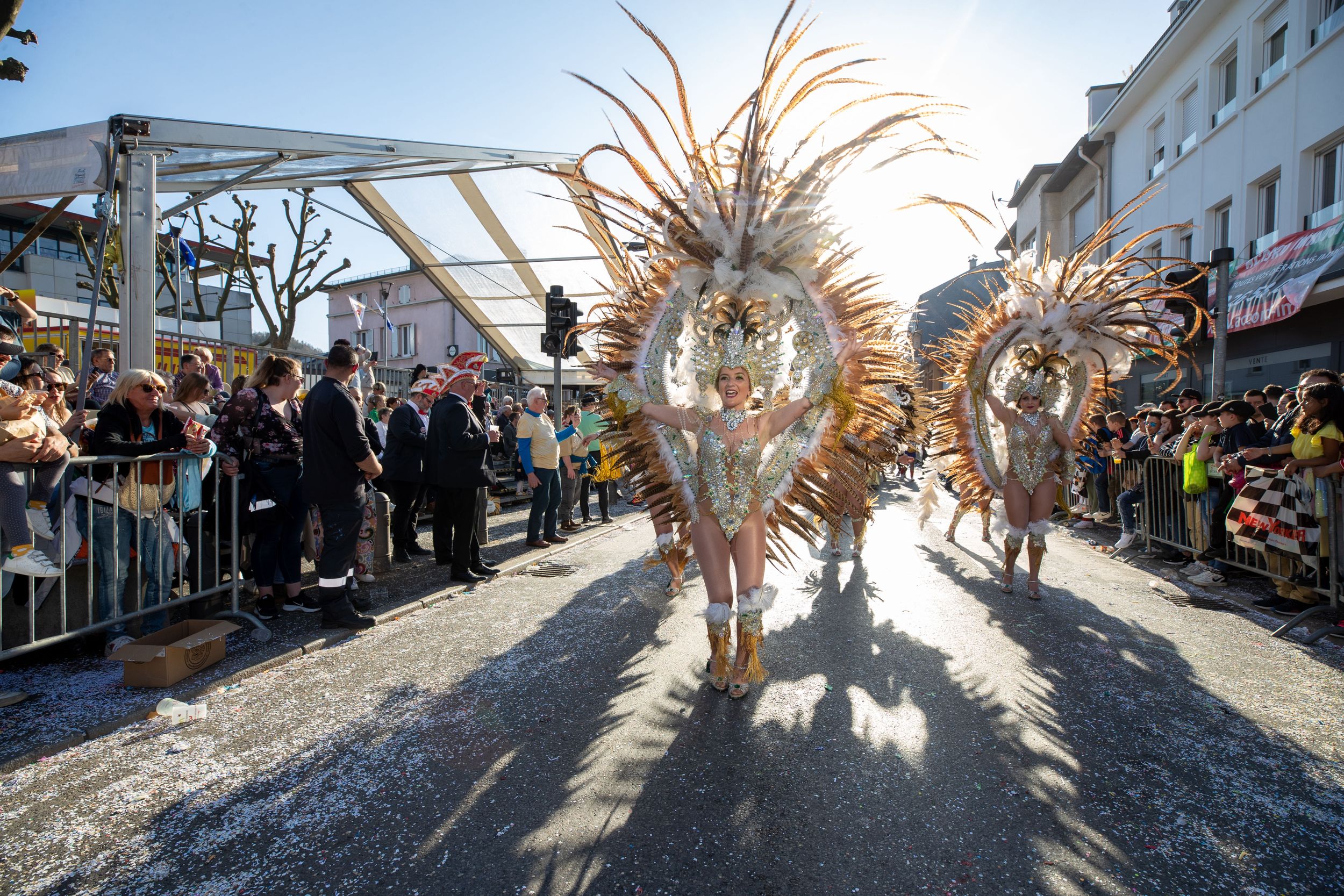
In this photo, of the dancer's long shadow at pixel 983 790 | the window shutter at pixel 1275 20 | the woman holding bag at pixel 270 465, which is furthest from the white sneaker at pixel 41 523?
the window shutter at pixel 1275 20

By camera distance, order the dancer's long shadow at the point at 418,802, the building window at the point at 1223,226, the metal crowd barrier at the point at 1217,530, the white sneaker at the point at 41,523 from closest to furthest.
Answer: the dancer's long shadow at the point at 418,802 < the white sneaker at the point at 41,523 < the metal crowd barrier at the point at 1217,530 < the building window at the point at 1223,226

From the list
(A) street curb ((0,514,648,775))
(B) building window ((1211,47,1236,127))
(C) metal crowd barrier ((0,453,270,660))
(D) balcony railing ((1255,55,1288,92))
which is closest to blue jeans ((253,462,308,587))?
(C) metal crowd barrier ((0,453,270,660))

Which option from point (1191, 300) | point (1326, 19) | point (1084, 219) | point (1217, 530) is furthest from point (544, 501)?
point (1084, 219)

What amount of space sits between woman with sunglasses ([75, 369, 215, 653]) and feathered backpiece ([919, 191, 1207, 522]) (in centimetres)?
623

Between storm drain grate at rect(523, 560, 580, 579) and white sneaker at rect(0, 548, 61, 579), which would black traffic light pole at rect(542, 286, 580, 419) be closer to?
storm drain grate at rect(523, 560, 580, 579)

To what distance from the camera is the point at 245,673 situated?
3811 millimetres

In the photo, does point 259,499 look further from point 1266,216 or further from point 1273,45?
point 1273,45

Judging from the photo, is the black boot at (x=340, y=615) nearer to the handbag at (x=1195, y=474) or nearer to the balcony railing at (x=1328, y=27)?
the handbag at (x=1195, y=474)

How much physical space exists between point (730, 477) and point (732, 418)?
317 millimetres

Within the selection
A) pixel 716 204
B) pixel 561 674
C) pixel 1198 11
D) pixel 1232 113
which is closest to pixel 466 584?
pixel 561 674

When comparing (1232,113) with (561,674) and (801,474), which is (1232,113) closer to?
(801,474)

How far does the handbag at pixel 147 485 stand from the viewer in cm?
406

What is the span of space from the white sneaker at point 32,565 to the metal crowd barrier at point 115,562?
0.04 meters

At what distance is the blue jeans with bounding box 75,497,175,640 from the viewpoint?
395 cm
